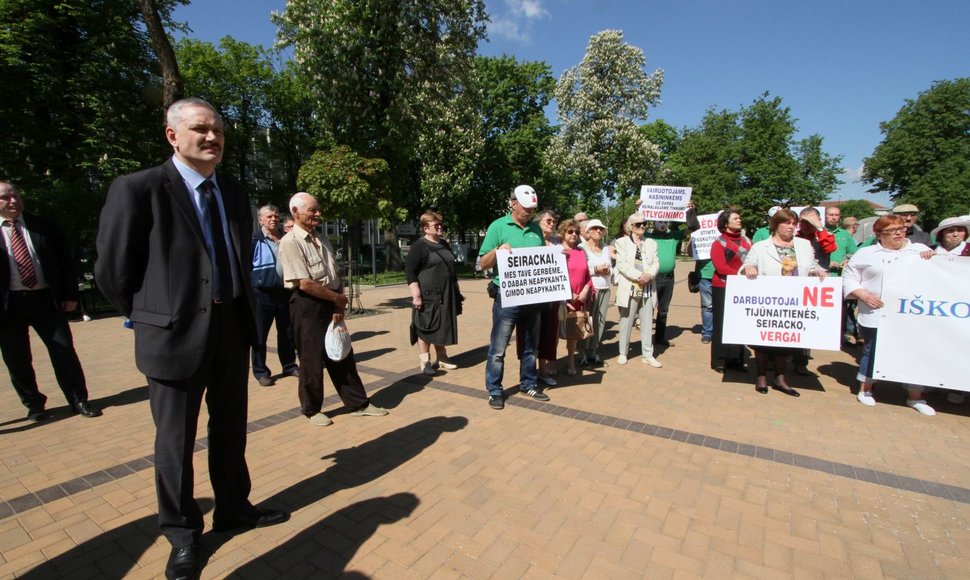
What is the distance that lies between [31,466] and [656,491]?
4.69 meters

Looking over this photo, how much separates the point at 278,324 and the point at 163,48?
7.44 metres

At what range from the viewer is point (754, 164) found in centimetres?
3897

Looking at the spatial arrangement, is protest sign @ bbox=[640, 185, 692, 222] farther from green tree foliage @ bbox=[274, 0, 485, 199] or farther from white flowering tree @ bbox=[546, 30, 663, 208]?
white flowering tree @ bbox=[546, 30, 663, 208]

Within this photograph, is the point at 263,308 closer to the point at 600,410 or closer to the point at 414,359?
the point at 414,359

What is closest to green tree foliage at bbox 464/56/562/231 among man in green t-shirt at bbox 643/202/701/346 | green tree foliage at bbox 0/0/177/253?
green tree foliage at bbox 0/0/177/253

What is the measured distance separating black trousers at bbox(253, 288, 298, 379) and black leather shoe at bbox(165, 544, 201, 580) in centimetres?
340

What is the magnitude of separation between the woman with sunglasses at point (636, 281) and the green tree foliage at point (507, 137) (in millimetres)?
24180

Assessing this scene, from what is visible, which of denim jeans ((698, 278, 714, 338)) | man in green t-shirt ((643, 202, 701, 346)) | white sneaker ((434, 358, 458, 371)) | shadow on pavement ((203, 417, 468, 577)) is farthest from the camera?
denim jeans ((698, 278, 714, 338))

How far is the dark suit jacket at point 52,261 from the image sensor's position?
4.33m

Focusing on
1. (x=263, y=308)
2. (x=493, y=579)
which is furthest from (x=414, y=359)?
(x=493, y=579)

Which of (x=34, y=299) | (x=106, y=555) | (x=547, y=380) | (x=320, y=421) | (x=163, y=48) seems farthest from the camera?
(x=163, y=48)

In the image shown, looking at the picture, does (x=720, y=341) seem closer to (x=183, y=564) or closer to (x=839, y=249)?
(x=839, y=249)

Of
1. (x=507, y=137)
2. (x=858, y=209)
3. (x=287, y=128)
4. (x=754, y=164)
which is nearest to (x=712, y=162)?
(x=754, y=164)

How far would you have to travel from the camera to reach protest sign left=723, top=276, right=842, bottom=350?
→ 5.10 meters
